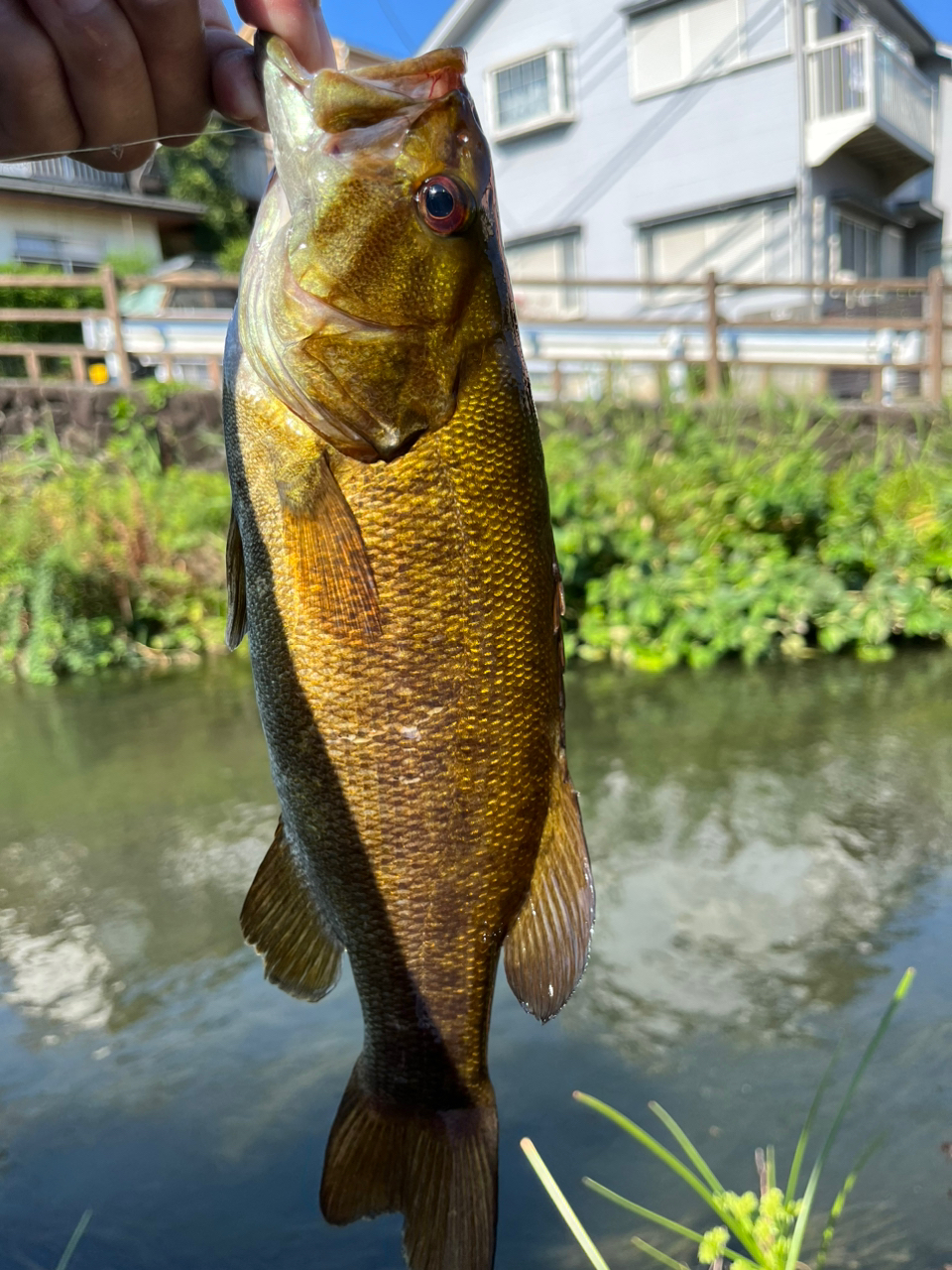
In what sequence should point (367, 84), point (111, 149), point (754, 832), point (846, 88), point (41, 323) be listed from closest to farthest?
point (367, 84)
point (111, 149)
point (754, 832)
point (41, 323)
point (846, 88)

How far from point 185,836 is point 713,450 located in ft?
15.2

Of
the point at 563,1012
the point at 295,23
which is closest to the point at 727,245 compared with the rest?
the point at 563,1012

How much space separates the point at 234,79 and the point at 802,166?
14.5m

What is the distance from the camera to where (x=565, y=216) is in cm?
1571

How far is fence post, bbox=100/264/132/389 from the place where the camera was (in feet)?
33.2

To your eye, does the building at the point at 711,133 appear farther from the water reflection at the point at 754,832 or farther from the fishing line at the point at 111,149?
the fishing line at the point at 111,149

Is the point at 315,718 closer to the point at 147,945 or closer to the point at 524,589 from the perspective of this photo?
the point at 524,589

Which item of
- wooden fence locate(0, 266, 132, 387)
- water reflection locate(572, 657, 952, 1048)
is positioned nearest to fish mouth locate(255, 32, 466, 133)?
water reflection locate(572, 657, 952, 1048)

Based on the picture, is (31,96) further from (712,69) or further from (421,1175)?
(712,69)

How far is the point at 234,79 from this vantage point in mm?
1330

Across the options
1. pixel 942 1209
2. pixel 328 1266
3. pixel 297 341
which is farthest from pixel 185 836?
pixel 297 341

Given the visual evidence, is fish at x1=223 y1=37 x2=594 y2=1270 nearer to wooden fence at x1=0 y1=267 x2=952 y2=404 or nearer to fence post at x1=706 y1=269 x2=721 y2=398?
wooden fence at x1=0 y1=267 x2=952 y2=404

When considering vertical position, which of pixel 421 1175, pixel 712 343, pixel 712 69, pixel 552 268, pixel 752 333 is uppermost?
pixel 712 69

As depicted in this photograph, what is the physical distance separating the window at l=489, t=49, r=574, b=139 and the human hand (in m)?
15.8
